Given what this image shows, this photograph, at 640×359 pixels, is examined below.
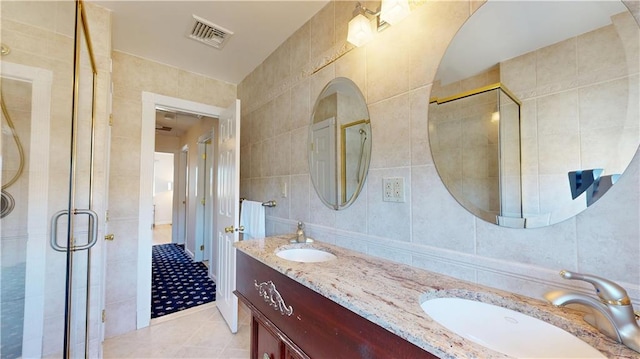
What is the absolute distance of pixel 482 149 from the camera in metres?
0.92

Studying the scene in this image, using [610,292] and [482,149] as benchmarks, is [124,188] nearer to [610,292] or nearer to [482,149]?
[482,149]

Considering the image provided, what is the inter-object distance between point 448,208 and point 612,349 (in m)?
0.53

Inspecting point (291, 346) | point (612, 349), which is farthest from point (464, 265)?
point (291, 346)

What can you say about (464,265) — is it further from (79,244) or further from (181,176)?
(181,176)

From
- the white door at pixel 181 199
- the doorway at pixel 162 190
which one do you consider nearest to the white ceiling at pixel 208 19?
the white door at pixel 181 199

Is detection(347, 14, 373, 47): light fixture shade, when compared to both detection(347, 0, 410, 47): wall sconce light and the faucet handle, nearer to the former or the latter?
detection(347, 0, 410, 47): wall sconce light

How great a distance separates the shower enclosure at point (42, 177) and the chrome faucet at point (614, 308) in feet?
5.94

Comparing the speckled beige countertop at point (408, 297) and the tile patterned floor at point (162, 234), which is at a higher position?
the speckled beige countertop at point (408, 297)

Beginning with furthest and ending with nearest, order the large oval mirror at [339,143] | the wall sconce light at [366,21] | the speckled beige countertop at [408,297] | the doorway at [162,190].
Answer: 1. the doorway at [162,190]
2. the large oval mirror at [339,143]
3. the wall sconce light at [366,21]
4. the speckled beige countertop at [408,297]

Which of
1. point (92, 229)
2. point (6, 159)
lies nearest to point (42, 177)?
A: point (6, 159)

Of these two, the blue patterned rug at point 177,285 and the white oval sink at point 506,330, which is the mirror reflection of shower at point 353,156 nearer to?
the white oval sink at point 506,330

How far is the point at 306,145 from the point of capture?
1.79 m

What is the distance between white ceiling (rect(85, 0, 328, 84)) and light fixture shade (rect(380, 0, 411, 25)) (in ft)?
2.20

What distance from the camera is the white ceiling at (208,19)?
64.4 inches
